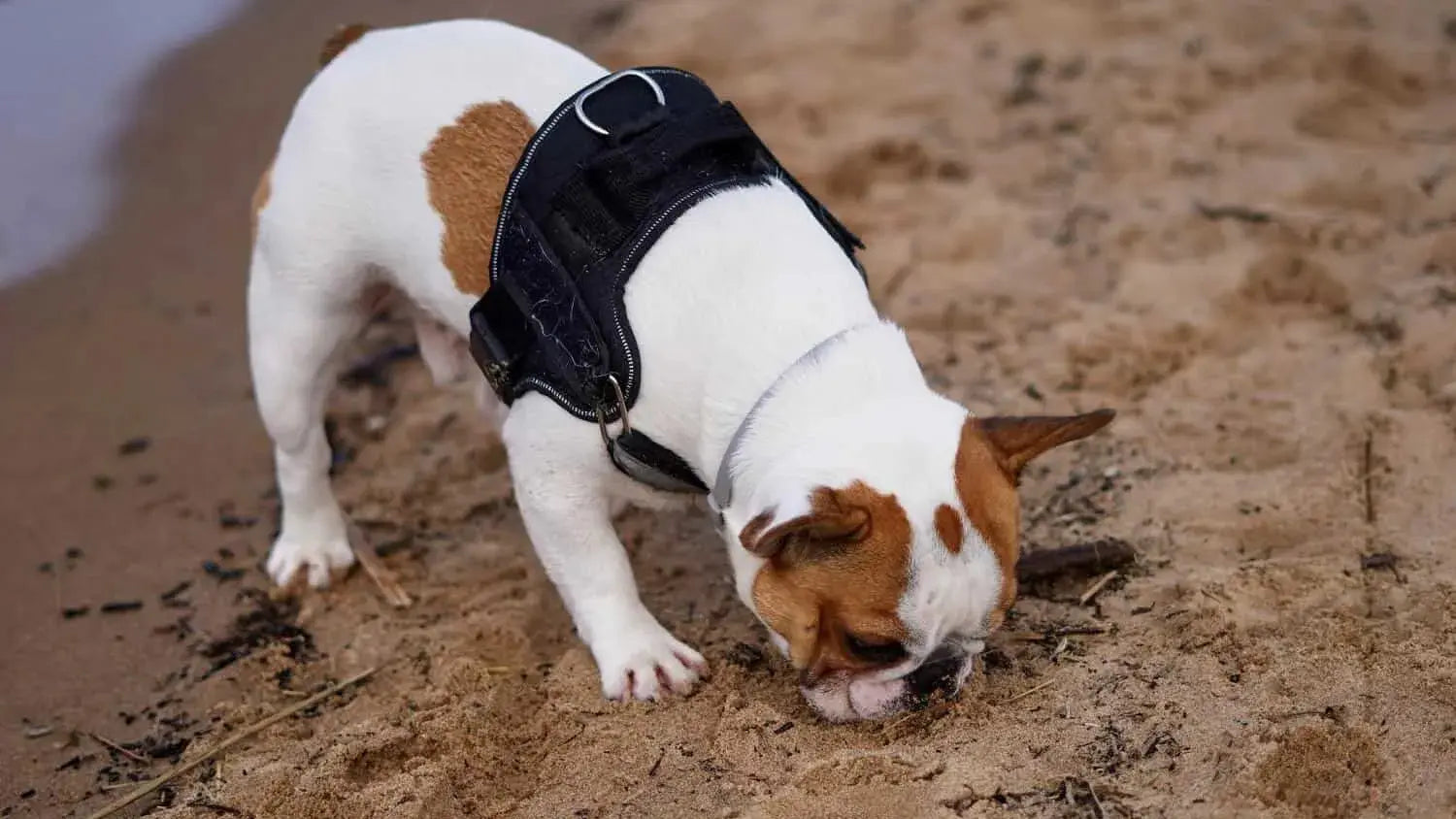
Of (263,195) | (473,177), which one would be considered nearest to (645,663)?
(473,177)

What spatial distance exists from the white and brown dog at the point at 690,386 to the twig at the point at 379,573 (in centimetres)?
18

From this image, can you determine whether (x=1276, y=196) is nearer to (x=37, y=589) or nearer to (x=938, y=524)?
(x=938, y=524)

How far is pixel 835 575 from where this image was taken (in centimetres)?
317

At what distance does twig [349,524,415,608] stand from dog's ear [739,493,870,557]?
72.2 inches

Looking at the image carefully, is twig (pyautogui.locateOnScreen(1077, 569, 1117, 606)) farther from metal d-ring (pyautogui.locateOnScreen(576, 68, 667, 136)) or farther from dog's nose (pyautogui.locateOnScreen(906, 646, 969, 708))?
metal d-ring (pyautogui.locateOnScreen(576, 68, 667, 136))

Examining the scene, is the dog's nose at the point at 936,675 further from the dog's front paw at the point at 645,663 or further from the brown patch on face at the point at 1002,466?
the dog's front paw at the point at 645,663

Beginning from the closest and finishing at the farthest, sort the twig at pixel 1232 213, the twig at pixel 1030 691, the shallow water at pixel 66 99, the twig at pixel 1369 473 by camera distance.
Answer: the twig at pixel 1030 691 < the twig at pixel 1369 473 < the twig at pixel 1232 213 < the shallow water at pixel 66 99

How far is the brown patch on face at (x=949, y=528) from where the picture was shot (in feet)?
10.1

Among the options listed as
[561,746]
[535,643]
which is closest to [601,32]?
[535,643]

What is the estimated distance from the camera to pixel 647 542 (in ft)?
15.6

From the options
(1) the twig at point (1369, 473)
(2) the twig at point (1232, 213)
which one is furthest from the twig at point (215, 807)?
(2) the twig at point (1232, 213)

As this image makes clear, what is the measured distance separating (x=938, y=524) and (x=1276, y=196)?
147 inches

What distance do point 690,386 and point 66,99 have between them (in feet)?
18.5

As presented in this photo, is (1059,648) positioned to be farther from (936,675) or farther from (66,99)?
(66,99)
